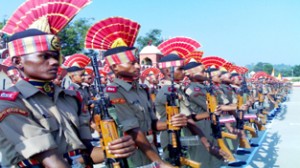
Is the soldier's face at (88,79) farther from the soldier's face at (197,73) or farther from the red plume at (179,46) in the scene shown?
the soldier's face at (197,73)

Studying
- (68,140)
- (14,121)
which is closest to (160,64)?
(68,140)

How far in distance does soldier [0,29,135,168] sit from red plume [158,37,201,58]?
4126mm

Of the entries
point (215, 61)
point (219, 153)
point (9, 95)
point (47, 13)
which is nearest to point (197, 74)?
point (219, 153)

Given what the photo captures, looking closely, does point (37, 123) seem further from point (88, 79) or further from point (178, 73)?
point (88, 79)

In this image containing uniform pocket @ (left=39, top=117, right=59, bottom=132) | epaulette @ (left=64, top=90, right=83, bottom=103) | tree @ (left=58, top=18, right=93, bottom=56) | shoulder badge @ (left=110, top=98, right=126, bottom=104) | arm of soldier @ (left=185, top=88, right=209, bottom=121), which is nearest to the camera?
uniform pocket @ (left=39, top=117, right=59, bottom=132)

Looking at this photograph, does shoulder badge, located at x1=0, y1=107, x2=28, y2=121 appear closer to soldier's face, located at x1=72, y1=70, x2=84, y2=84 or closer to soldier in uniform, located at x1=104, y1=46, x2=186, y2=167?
soldier in uniform, located at x1=104, y1=46, x2=186, y2=167

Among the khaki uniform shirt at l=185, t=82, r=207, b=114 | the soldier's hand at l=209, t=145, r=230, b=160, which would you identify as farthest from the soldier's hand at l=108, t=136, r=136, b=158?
the khaki uniform shirt at l=185, t=82, r=207, b=114

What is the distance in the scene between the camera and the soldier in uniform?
3104mm

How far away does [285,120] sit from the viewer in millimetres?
14430

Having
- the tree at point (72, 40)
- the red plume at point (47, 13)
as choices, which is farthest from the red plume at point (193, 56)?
the tree at point (72, 40)

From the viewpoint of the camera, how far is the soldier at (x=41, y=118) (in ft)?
6.20

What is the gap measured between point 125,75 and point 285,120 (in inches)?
487

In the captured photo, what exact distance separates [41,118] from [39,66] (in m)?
0.32

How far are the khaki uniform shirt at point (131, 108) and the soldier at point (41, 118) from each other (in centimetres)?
72
